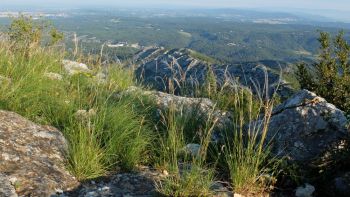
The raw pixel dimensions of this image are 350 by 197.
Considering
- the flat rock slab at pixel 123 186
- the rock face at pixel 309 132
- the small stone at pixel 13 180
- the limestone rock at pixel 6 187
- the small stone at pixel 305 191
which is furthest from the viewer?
the rock face at pixel 309 132

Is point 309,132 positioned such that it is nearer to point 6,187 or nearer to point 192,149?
point 192,149

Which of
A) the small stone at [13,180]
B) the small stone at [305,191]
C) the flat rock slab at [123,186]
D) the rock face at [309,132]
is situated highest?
the rock face at [309,132]

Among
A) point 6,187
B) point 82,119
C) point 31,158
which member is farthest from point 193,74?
point 6,187

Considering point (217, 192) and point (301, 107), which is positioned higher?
point (301, 107)

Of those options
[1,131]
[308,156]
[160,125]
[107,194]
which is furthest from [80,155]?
[308,156]

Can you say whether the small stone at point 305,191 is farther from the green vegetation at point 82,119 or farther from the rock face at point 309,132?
the green vegetation at point 82,119

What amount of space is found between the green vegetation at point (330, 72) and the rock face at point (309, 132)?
361cm

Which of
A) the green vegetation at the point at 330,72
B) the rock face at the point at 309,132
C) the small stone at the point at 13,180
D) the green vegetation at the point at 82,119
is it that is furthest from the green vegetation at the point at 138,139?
the green vegetation at the point at 330,72

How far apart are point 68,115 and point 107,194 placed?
80.9 inches

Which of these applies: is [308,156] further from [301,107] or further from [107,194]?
[107,194]

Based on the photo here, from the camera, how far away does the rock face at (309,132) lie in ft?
18.3

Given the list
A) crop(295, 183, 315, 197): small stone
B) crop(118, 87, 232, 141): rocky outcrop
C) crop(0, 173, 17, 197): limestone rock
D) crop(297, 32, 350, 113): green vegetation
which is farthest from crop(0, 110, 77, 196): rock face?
crop(297, 32, 350, 113): green vegetation

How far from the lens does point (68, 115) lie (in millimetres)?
6191

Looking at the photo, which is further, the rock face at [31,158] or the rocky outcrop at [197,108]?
the rocky outcrop at [197,108]
